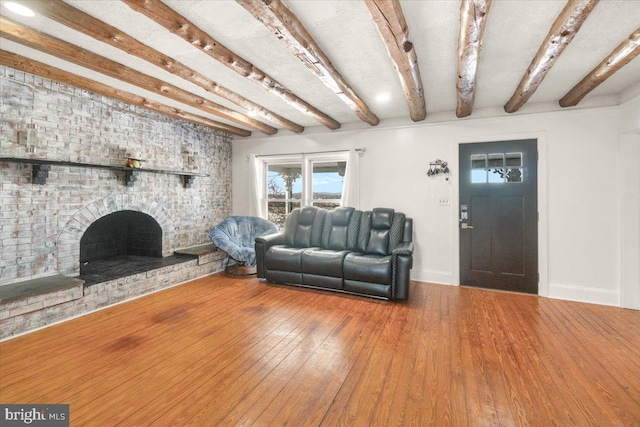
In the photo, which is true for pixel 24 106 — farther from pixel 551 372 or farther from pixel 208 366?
pixel 551 372

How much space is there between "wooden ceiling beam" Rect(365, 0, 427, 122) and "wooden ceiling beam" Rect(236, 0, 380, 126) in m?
0.53

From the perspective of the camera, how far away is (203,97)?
11.8 feet

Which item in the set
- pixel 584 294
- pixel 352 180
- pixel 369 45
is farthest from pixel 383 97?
pixel 584 294

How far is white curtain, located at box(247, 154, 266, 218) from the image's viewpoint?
5520 millimetres

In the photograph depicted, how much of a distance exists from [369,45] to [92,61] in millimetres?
2395

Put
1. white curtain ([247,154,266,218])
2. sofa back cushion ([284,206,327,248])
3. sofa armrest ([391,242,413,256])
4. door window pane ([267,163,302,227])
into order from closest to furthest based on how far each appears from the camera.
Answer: sofa armrest ([391,242,413,256]) < sofa back cushion ([284,206,327,248]) < door window pane ([267,163,302,227]) < white curtain ([247,154,266,218])

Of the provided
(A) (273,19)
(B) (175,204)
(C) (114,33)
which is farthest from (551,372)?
(B) (175,204)

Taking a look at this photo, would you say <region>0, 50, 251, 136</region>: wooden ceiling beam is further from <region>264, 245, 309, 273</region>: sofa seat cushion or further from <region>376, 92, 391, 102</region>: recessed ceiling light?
<region>376, 92, 391, 102</region>: recessed ceiling light

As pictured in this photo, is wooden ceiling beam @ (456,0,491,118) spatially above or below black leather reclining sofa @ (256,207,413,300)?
above

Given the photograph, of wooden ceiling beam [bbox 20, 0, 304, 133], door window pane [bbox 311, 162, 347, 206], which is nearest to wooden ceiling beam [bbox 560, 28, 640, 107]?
door window pane [bbox 311, 162, 347, 206]

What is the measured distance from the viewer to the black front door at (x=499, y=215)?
3785mm

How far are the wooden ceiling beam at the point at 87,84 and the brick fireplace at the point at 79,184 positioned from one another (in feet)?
0.82

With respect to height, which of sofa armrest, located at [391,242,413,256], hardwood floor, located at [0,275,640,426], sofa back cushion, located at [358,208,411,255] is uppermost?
sofa back cushion, located at [358,208,411,255]

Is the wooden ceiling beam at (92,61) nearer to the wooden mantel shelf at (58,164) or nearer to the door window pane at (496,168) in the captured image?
the wooden mantel shelf at (58,164)
